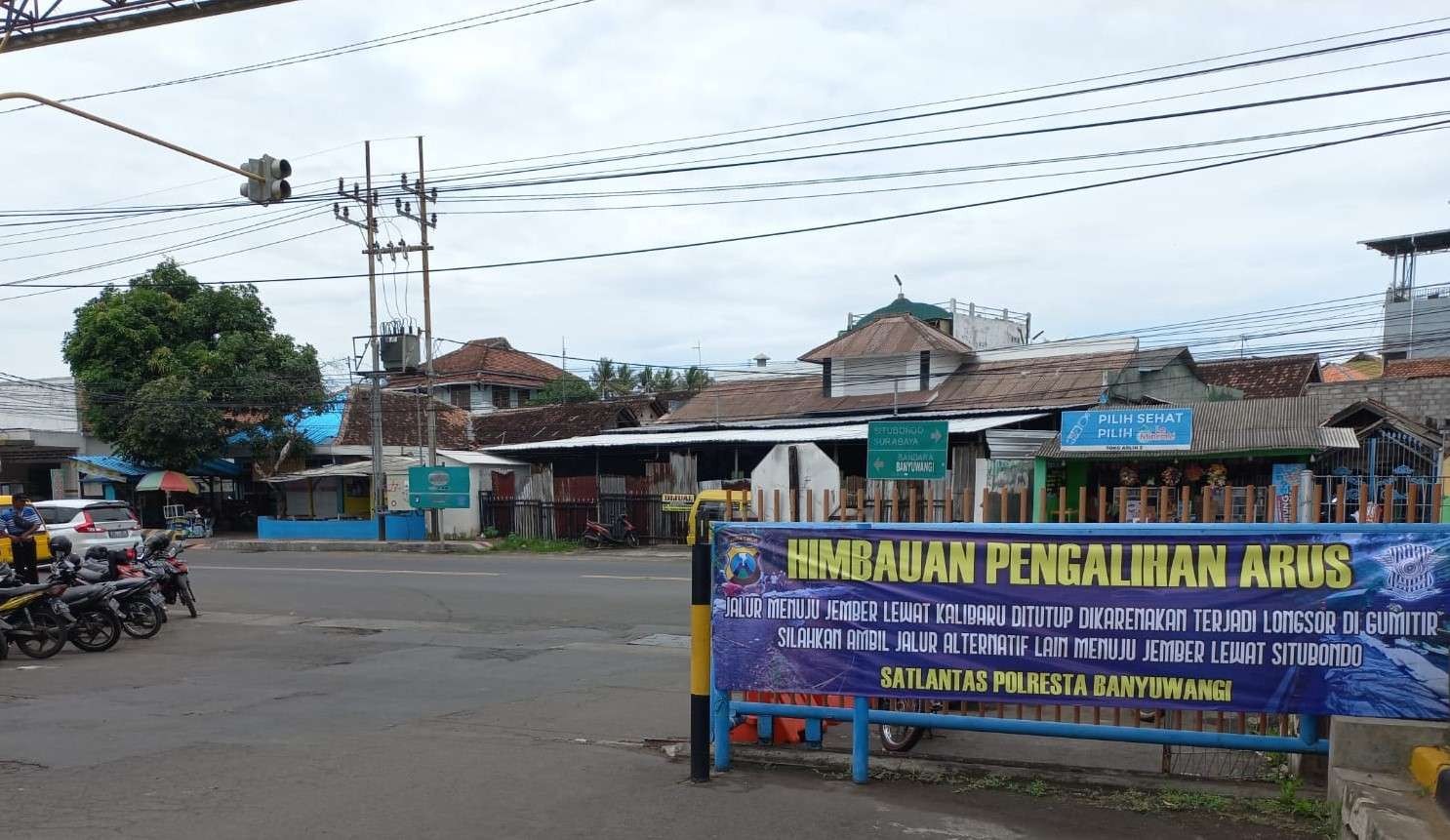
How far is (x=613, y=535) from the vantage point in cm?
2920

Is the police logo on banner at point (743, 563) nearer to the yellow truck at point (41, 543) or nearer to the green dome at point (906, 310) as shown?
the yellow truck at point (41, 543)

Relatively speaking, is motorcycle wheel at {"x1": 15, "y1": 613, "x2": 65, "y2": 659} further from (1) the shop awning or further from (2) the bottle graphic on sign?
(1) the shop awning

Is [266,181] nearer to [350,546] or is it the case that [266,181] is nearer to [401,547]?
[401,547]

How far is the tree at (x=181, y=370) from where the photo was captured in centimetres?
3431

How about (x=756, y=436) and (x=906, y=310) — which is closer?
(x=756, y=436)

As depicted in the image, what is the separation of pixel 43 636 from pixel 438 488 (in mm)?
17981

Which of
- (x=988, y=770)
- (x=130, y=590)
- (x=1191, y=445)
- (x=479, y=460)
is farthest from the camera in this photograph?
(x=479, y=460)

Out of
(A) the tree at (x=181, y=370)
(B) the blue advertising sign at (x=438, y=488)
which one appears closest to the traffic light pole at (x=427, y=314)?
(B) the blue advertising sign at (x=438, y=488)

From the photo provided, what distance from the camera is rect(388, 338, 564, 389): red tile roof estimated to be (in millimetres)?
50469

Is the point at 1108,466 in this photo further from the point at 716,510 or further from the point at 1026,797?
the point at 1026,797

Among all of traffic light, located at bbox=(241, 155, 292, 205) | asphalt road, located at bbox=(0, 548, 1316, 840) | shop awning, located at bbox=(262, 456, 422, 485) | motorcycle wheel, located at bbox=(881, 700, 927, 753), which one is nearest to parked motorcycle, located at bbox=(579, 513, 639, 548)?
shop awning, located at bbox=(262, 456, 422, 485)

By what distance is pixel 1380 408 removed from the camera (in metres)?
23.5

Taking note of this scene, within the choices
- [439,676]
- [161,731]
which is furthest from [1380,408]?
[161,731]

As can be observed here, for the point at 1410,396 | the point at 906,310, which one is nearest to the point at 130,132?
the point at 1410,396
